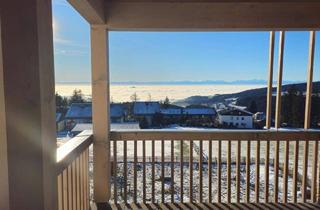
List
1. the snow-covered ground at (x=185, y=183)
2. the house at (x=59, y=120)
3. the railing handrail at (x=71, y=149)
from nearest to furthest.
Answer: the house at (x=59, y=120)
the railing handrail at (x=71, y=149)
the snow-covered ground at (x=185, y=183)

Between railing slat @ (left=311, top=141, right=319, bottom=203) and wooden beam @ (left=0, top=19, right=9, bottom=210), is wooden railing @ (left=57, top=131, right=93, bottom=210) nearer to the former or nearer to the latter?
wooden beam @ (left=0, top=19, right=9, bottom=210)

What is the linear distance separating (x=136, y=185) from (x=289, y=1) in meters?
2.50

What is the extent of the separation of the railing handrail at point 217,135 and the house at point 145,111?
0.13m

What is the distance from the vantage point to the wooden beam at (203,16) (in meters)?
2.78

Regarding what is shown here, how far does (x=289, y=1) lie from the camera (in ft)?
8.66

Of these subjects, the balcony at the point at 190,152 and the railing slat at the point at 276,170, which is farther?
the railing slat at the point at 276,170

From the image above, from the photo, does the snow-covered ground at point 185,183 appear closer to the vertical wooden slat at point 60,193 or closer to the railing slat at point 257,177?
the railing slat at point 257,177

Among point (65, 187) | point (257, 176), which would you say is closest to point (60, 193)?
point (65, 187)

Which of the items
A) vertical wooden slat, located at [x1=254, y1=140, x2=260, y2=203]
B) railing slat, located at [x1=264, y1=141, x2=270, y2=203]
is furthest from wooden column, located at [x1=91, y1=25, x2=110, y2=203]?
railing slat, located at [x1=264, y1=141, x2=270, y2=203]

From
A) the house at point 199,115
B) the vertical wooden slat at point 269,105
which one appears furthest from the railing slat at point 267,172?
the house at point 199,115

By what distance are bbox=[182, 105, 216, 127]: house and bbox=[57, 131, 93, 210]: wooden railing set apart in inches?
41.9

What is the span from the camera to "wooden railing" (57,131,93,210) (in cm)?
193

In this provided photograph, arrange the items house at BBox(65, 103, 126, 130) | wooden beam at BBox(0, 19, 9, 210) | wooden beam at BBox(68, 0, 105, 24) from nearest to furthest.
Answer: wooden beam at BBox(0, 19, 9, 210), wooden beam at BBox(68, 0, 105, 24), house at BBox(65, 103, 126, 130)

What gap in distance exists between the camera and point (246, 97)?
311cm
